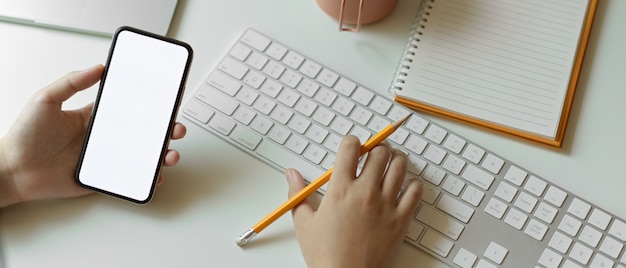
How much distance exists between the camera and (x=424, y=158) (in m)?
0.70

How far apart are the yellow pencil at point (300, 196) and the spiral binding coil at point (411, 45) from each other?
0.08m

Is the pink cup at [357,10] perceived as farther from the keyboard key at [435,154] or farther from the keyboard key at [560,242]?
the keyboard key at [560,242]

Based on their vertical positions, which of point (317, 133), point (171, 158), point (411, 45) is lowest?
point (171, 158)

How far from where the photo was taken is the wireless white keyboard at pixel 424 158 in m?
0.65

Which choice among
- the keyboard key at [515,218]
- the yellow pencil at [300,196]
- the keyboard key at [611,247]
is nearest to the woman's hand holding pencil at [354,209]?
the yellow pencil at [300,196]

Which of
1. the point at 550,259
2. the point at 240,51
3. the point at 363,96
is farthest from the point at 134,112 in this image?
the point at 550,259

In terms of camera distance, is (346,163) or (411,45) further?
(411,45)

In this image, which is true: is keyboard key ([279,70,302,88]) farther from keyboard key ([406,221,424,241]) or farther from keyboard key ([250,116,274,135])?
keyboard key ([406,221,424,241])

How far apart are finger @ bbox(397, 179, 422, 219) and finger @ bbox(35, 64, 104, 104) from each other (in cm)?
35

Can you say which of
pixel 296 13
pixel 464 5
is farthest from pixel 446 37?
pixel 296 13

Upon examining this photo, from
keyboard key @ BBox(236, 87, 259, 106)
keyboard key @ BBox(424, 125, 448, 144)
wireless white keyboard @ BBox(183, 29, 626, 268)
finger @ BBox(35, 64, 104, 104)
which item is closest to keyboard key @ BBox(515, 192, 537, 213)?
wireless white keyboard @ BBox(183, 29, 626, 268)

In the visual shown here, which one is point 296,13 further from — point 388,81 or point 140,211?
point 140,211

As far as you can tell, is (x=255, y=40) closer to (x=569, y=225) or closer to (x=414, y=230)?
(x=414, y=230)

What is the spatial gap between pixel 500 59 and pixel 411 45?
107 millimetres
